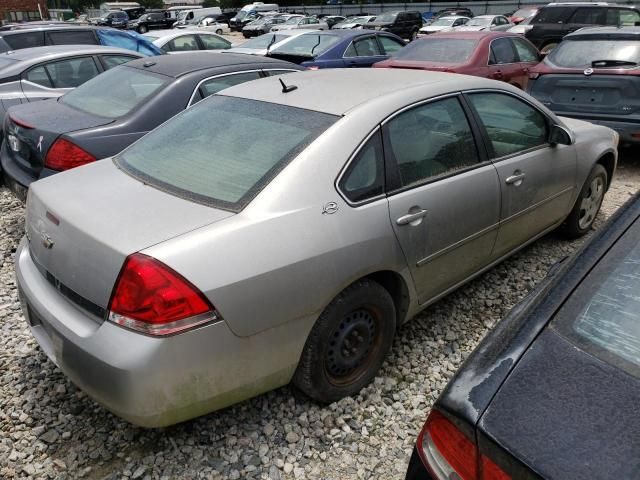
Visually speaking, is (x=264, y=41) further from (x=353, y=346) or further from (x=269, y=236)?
(x=269, y=236)

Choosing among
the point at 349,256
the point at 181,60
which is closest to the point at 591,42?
the point at 181,60

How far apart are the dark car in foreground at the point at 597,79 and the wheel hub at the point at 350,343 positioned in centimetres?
472

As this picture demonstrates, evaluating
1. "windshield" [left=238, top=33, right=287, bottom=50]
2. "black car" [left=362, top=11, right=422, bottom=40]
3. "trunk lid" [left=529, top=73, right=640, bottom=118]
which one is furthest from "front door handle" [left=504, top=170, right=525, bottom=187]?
"black car" [left=362, top=11, right=422, bottom=40]

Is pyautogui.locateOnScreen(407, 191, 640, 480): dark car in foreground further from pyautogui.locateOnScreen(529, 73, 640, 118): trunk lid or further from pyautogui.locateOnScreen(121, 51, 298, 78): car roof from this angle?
pyautogui.locateOnScreen(529, 73, 640, 118): trunk lid

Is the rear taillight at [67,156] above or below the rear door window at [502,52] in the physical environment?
above

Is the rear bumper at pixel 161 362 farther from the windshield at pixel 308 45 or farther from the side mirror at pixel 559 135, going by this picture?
the windshield at pixel 308 45

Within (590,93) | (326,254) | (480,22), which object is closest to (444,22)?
(480,22)

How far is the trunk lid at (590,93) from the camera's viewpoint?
5824 mm

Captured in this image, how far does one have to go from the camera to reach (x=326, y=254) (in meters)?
2.21

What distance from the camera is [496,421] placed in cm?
130

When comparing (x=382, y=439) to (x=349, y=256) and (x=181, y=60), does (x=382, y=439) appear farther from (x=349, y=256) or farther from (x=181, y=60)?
(x=181, y=60)

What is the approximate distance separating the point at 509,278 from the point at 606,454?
2.78 metres

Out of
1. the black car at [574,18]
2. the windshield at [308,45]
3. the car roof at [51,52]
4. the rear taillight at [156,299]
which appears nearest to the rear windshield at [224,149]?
the rear taillight at [156,299]

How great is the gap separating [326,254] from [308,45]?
8305 millimetres
